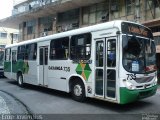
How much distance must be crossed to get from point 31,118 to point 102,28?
3.85 m

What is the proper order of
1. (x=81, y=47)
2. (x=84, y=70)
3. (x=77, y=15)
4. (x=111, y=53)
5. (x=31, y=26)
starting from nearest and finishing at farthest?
(x=111, y=53), (x=84, y=70), (x=81, y=47), (x=77, y=15), (x=31, y=26)

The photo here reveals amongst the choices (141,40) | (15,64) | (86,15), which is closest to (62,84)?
(141,40)

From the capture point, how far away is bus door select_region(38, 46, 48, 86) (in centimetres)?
1154

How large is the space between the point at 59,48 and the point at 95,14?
A: 1506cm

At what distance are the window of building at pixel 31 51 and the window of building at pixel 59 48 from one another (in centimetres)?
194

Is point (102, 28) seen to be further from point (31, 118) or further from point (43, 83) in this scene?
point (43, 83)

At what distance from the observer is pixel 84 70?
901 cm

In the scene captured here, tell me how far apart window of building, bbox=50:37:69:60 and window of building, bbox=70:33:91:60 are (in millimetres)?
433

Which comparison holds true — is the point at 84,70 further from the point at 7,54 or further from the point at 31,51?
the point at 7,54

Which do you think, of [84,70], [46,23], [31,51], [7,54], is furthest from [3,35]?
[84,70]

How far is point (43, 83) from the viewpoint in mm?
11750

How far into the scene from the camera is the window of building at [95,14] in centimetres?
2367

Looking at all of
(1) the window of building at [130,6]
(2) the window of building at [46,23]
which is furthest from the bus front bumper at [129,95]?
(2) the window of building at [46,23]

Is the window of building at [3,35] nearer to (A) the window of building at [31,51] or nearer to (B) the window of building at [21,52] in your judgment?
(B) the window of building at [21,52]
